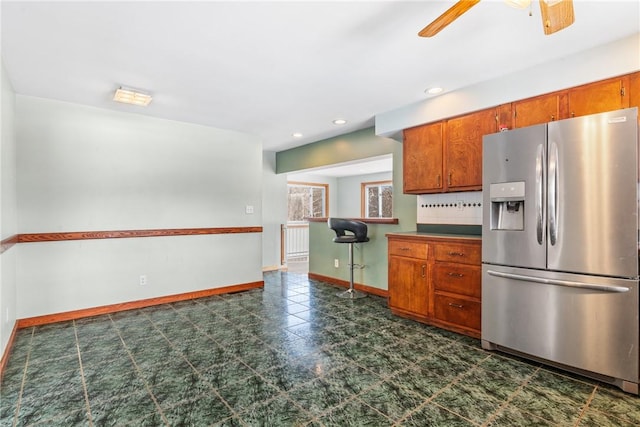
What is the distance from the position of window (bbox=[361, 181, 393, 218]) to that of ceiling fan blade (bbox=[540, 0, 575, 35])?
23.1 feet

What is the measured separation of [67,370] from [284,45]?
2833 mm

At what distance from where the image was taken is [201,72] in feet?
9.16

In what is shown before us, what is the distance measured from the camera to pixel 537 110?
108 inches

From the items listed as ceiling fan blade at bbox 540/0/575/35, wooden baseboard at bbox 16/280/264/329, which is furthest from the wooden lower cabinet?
wooden baseboard at bbox 16/280/264/329

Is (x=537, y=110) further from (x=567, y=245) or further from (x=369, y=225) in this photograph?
(x=369, y=225)

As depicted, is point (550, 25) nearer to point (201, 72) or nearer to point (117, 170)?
point (201, 72)

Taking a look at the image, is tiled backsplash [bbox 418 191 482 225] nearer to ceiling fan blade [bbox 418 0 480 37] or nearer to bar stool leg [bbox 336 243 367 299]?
bar stool leg [bbox 336 243 367 299]

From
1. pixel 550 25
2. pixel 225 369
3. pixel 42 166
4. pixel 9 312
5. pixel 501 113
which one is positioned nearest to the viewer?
A: pixel 550 25

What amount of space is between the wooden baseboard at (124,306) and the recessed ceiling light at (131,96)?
7.46 ft

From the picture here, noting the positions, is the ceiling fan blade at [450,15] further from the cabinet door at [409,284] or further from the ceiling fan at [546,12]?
the cabinet door at [409,284]

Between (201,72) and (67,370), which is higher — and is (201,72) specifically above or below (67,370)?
above

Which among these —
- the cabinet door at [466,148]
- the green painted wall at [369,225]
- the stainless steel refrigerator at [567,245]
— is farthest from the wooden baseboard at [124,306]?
the stainless steel refrigerator at [567,245]

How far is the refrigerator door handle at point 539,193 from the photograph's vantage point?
2.33 metres

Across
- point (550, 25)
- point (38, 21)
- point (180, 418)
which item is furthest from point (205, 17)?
point (180, 418)
